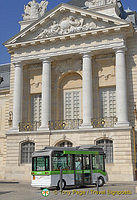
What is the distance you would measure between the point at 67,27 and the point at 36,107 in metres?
7.97

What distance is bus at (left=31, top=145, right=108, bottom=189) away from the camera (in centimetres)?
1737

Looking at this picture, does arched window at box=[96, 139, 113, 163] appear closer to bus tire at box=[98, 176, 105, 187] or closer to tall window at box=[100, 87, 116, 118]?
tall window at box=[100, 87, 116, 118]

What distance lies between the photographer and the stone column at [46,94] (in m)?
26.4

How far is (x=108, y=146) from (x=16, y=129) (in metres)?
8.42

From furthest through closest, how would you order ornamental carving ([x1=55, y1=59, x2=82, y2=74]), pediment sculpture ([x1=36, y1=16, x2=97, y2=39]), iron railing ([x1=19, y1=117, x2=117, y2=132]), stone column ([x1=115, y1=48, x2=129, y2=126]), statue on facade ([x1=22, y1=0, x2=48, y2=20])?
statue on facade ([x1=22, y1=0, x2=48, y2=20])
ornamental carving ([x1=55, y1=59, x2=82, y2=74])
pediment sculpture ([x1=36, y1=16, x2=97, y2=39])
iron railing ([x1=19, y1=117, x2=117, y2=132])
stone column ([x1=115, y1=48, x2=129, y2=126])

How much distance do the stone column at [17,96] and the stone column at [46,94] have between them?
2417 millimetres

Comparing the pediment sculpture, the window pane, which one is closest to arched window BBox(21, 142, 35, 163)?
the window pane

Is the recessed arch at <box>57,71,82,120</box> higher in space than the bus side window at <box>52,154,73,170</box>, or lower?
higher

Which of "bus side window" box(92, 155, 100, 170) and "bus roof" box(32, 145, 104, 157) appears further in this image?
"bus side window" box(92, 155, 100, 170)

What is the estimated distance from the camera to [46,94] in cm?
2700

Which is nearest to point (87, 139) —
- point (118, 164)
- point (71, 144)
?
point (71, 144)

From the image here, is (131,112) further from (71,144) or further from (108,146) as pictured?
(71,144)

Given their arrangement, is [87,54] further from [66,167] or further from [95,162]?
[66,167]

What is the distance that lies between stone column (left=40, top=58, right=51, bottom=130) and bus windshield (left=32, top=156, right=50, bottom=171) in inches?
310
